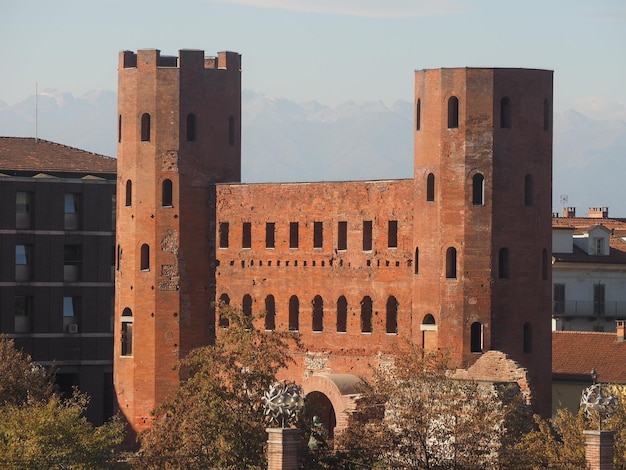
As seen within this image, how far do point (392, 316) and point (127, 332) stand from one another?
42.1ft

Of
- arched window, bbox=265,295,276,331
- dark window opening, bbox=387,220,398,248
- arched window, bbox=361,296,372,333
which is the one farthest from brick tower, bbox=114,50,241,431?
dark window opening, bbox=387,220,398,248

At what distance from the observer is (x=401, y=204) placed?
7569 centimetres

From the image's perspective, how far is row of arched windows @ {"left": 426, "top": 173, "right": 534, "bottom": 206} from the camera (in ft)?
238

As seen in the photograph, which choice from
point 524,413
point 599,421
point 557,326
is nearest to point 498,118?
point 524,413

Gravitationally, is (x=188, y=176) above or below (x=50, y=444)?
above

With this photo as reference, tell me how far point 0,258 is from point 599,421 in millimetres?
43959

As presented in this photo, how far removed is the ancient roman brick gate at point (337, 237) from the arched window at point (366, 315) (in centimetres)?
4

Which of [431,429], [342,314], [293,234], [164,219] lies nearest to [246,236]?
[293,234]

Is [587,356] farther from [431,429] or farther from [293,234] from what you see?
[431,429]

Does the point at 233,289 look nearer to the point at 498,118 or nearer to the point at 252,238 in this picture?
the point at 252,238

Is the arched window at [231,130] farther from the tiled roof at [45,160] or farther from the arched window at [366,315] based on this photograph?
the tiled roof at [45,160]

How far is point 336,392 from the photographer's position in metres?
75.4

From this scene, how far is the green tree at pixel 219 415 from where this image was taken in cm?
6200

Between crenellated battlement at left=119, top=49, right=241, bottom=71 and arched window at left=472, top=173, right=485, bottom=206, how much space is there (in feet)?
50.9
